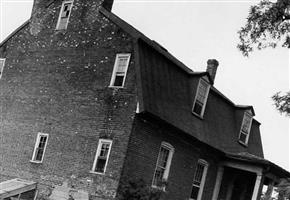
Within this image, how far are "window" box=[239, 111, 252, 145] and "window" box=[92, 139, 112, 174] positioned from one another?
1080cm

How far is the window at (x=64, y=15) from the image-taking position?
953 inches

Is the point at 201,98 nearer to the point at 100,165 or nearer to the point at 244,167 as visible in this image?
the point at 244,167

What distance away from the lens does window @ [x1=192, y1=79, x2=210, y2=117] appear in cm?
2439

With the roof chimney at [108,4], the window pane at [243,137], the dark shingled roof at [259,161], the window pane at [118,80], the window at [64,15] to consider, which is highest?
the roof chimney at [108,4]

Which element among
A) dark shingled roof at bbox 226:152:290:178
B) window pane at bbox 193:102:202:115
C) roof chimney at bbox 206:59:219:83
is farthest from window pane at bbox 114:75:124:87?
roof chimney at bbox 206:59:219:83

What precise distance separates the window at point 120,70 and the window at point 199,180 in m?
6.41

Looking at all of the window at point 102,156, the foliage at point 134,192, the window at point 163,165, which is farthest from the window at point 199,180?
the window at point 102,156

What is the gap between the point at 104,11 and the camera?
22.4m

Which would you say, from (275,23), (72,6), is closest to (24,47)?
(72,6)

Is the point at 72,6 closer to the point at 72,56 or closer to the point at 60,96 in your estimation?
the point at 72,56

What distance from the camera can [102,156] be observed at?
20.5m

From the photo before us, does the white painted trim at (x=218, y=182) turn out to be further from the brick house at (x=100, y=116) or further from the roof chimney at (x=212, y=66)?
the roof chimney at (x=212, y=66)

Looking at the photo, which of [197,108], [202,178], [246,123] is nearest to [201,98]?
[197,108]

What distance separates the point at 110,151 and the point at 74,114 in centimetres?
290
